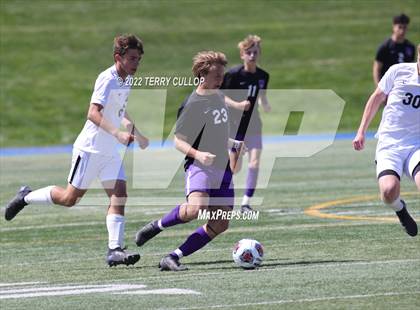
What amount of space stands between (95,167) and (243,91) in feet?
15.7

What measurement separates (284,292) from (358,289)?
588mm

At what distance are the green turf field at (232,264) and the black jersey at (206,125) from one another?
111 cm

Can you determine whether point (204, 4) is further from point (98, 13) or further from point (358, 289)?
point (358, 289)

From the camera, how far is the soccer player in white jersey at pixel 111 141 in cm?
1097

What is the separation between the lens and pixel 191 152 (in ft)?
34.1

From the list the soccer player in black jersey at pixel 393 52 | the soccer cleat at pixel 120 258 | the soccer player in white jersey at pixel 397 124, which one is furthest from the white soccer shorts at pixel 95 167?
the soccer player in black jersey at pixel 393 52

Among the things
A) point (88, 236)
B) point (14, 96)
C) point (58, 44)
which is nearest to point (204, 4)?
point (58, 44)

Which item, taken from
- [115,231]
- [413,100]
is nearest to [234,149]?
[115,231]

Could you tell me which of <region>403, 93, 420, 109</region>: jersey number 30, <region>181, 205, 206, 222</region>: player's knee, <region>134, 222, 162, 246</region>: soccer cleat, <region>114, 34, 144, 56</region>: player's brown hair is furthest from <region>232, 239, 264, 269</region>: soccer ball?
<region>114, 34, 144, 56</region>: player's brown hair

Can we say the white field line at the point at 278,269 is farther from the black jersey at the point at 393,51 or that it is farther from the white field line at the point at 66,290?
the black jersey at the point at 393,51

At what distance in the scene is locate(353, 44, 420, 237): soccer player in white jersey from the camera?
10820 mm

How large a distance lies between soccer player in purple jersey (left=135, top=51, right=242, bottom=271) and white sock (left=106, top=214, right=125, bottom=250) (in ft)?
1.92

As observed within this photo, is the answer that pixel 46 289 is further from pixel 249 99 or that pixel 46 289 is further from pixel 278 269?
pixel 249 99

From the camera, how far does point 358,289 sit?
9070 millimetres
